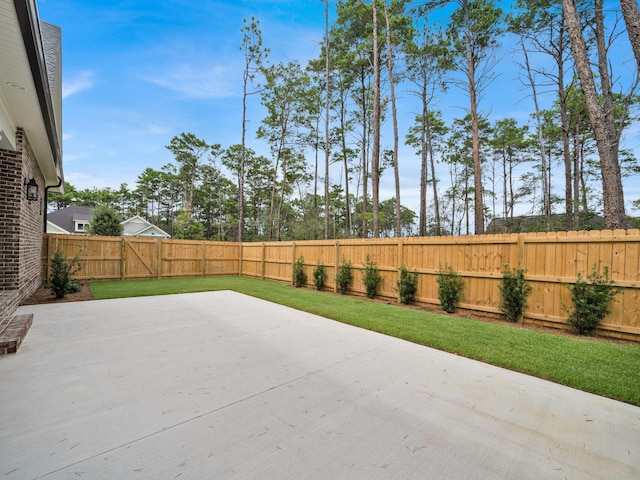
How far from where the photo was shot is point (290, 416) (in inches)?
76.9

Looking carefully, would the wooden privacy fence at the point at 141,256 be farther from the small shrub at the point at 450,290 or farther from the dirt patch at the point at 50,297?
the small shrub at the point at 450,290

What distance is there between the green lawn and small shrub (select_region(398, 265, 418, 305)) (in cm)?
58

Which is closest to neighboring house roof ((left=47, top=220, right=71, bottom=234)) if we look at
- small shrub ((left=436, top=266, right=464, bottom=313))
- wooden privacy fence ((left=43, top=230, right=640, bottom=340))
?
wooden privacy fence ((left=43, top=230, right=640, bottom=340))

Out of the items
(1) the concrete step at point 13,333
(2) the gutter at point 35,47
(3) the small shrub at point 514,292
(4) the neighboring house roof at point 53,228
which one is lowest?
(1) the concrete step at point 13,333

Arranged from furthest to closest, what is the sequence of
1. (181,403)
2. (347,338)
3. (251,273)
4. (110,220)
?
(110,220)
(251,273)
(347,338)
(181,403)

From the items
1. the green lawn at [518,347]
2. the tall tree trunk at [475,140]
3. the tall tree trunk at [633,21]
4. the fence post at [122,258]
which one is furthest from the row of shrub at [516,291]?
the fence post at [122,258]

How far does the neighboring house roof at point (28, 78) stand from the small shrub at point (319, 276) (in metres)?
6.51

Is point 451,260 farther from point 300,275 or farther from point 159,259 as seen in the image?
point 159,259

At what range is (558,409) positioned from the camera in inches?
83.7

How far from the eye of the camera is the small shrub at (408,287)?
6.37 metres

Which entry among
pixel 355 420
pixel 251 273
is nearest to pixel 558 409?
pixel 355 420

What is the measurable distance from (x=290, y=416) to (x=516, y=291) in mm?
4537

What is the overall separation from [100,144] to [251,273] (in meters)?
10.3

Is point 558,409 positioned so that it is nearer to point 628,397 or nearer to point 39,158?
point 628,397
